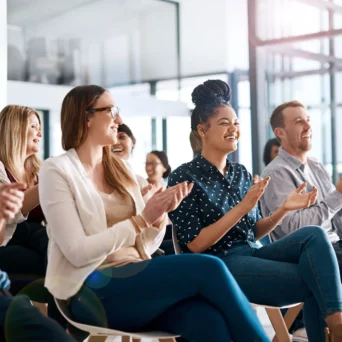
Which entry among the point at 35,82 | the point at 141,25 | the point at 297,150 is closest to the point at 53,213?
the point at 297,150

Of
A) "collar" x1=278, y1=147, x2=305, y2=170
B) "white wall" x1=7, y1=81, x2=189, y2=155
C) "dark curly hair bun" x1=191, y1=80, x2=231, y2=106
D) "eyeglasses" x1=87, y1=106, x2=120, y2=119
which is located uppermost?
"white wall" x1=7, y1=81, x2=189, y2=155

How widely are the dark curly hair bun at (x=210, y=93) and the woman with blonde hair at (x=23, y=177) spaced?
788 millimetres

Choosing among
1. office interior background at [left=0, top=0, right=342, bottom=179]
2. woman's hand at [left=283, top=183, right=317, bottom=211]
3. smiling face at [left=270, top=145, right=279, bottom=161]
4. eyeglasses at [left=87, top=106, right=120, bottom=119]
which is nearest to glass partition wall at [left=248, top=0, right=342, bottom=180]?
office interior background at [left=0, top=0, right=342, bottom=179]

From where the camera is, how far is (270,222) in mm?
2705

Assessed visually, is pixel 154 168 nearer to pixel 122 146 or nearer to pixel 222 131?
pixel 122 146

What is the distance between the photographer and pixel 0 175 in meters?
2.91

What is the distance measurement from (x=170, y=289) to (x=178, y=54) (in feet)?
37.1

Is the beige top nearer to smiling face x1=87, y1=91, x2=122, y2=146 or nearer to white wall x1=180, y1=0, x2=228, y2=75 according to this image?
smiling face x1=87, y1=91, x2=122, y2=146

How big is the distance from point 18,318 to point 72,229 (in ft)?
1.26

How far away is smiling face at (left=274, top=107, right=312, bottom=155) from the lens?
3377 millimetres

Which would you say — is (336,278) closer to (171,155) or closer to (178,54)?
(171,155)

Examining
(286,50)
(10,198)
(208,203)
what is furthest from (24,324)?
(286,50)

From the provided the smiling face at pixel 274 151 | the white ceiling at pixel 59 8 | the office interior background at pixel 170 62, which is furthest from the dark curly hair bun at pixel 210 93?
the white ceiling at pixel 59 8

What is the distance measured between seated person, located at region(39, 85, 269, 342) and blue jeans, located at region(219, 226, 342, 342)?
46 cm
